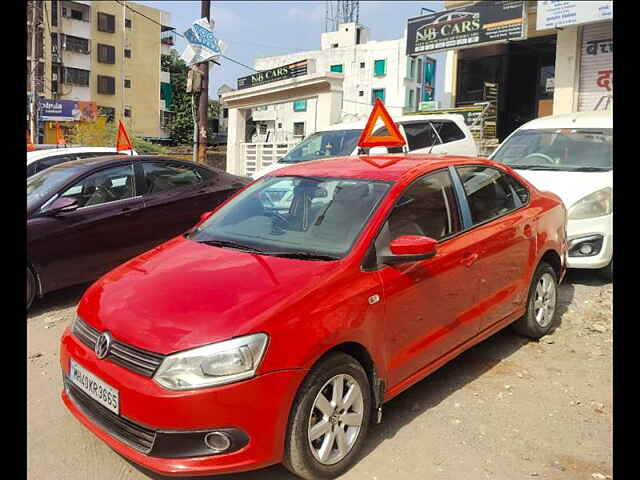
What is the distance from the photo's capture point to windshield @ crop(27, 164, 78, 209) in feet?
19.3

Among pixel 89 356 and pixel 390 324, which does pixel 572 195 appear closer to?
pixel 390 324

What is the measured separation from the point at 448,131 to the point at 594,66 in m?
10.0

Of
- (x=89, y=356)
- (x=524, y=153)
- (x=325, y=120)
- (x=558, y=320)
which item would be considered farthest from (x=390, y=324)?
(x=325, y=120)

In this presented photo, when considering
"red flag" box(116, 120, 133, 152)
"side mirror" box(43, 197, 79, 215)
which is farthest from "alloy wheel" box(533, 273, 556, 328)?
"red flag" box(116, 120, 133, 152)

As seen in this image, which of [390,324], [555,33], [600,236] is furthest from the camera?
[555,33]

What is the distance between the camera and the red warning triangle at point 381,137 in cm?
568

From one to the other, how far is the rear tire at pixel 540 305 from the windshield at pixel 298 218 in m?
1.97

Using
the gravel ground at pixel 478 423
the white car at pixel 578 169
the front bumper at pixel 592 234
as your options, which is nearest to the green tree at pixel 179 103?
the white car at pixel 578 169

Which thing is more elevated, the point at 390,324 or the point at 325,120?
the point at 325,120

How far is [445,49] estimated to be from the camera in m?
20.9

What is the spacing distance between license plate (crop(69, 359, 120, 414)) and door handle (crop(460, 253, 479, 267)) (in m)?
2.30

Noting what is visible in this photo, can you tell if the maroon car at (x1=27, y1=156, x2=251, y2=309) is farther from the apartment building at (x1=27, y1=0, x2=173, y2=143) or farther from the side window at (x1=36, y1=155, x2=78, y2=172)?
the apartment building at (x1=27, y1=0, x2=173, y2=143)
